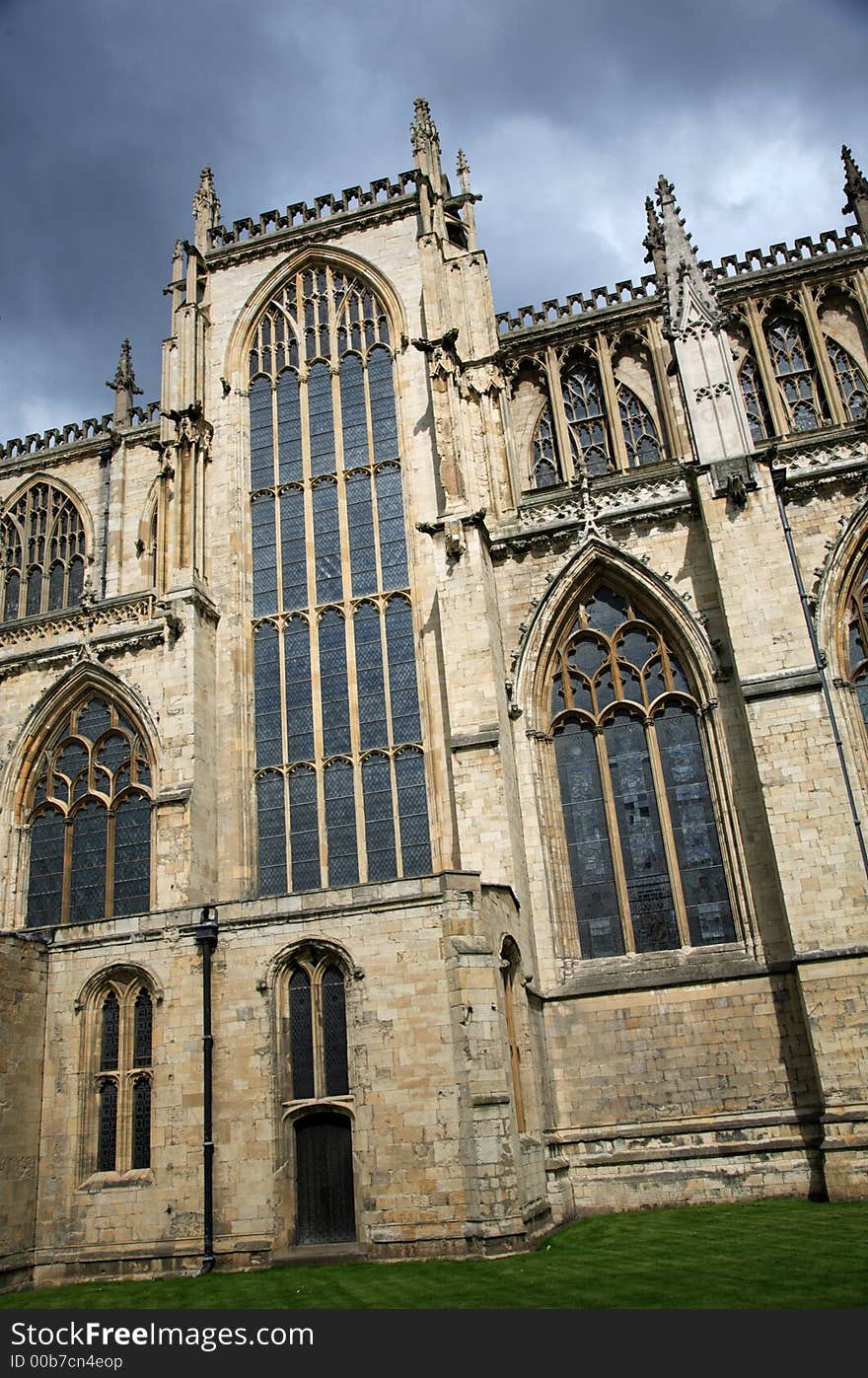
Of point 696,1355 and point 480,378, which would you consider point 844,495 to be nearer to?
point 480,378

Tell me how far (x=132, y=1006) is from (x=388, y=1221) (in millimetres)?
5160

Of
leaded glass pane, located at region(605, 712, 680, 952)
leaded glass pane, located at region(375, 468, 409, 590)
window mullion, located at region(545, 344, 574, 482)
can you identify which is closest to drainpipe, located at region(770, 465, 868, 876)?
leaded glass pane, located at region(605, 712, 680, 952)

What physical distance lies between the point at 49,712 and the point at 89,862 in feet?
11.2

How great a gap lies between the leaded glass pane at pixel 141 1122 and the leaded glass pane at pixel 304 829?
5.30 meters

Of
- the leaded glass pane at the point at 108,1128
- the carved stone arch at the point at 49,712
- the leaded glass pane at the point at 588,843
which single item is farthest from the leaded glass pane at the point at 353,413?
the leaded glass pane at the point at 108,1128

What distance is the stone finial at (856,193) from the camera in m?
25.2

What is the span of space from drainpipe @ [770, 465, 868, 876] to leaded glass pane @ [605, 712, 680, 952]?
3320 millimetres

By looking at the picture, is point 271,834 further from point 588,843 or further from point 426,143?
point 426,143

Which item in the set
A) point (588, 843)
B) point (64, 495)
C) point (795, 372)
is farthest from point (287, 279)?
point (588, 843)

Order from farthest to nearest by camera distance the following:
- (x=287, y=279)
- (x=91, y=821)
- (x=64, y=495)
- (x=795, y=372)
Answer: (x=64, y=495) → (x=287, y=279) → (x=795, y=372) → (x=91, y=821)

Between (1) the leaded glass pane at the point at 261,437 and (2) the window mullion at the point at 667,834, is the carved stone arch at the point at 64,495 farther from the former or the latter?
(2) the window mullion at the point at 667,834

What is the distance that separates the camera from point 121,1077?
16.2 m

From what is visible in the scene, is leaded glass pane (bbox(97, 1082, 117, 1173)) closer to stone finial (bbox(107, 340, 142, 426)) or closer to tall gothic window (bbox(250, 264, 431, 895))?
tall gothic window (bbox(250, 264, 431, 895))

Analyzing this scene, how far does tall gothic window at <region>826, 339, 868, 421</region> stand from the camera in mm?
23688
